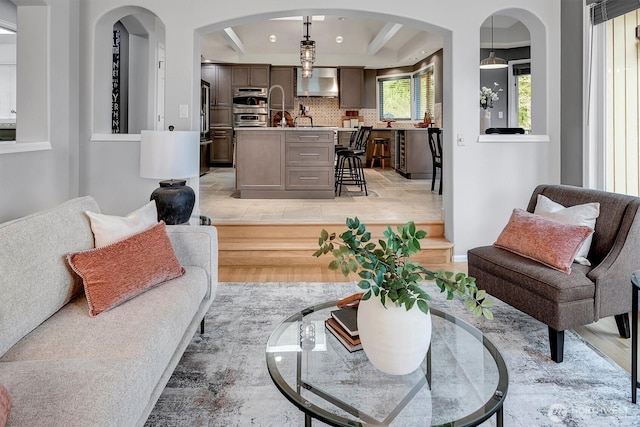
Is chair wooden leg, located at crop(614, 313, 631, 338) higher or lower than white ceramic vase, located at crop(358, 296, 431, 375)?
lower

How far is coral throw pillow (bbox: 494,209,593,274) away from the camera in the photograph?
8.21ft

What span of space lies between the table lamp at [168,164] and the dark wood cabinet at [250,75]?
8060 millimetres

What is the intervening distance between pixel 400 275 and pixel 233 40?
925cm

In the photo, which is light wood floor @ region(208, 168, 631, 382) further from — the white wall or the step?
the white wall

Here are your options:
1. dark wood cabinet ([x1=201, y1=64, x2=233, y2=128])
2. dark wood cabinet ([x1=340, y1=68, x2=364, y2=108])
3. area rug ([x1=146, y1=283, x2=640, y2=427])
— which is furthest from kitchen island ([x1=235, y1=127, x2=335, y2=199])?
dark wood cabinet ([x1=340, y1=68, x2=364, y2=108])

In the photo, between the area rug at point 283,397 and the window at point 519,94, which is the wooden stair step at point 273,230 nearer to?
the area rug at point 283,397

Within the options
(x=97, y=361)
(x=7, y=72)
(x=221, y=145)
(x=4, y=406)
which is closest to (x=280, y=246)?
(x=97, y=361)

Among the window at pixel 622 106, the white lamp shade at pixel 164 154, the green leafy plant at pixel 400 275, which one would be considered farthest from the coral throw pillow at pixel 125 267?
the window at pixel 622 106

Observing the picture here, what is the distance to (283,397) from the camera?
2066 mm

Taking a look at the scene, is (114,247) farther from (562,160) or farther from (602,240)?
(562,160)

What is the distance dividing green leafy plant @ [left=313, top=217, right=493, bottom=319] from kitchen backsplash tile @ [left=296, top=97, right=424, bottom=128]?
10.4 m

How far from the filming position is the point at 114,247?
6.81 ft

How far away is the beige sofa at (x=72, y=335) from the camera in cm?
126

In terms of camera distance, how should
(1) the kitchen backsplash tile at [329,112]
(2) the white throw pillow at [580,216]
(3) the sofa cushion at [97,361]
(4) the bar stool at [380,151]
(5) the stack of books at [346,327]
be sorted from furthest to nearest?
(1) the kitchen backsplash tile at [329,112] → (4) the bar stool at [380,151] → (2) the white throw pillow at [580,216] → (5) the stack of books at [346,327] → (3) the sofa cushion at [97,361]
